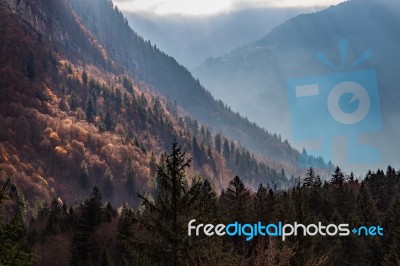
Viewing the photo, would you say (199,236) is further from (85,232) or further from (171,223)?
(85,232)

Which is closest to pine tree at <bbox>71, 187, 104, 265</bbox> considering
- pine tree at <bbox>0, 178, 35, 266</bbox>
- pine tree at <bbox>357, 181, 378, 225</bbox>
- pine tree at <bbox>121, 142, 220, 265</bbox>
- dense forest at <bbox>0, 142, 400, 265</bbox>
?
dense forest at <bbox>0, 142, 400, 265</bbox>

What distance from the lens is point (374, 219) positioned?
74000 millimetres

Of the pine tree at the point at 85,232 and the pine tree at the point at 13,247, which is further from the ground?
the pine tree at the point at 85,232

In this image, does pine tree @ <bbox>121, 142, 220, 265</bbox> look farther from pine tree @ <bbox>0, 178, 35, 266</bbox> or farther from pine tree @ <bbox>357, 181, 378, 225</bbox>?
pine tree @ <bbox>357, 181, 378, 225</bbox>

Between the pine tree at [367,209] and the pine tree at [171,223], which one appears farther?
the pine tree at [367,209]

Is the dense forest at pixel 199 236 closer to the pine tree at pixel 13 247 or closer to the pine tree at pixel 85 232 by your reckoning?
the pine tree at pixel 13 247

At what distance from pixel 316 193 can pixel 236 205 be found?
120ft

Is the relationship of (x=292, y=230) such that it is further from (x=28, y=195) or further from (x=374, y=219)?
(x=28, y=195)

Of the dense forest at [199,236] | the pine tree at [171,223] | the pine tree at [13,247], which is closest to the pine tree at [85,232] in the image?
the dense forest at [199,236]

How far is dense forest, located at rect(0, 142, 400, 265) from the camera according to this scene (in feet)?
53.1

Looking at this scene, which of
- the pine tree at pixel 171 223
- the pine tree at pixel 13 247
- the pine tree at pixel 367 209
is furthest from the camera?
the pine tree at pixel 367 209

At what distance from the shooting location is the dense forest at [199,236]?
53.1 feet

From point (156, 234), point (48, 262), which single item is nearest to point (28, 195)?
point (48, 262)

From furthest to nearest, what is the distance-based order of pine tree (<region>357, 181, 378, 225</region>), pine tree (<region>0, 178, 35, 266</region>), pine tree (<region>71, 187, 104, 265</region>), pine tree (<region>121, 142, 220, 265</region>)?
pine tree (<region>357, 181, 378, 225</region>) → pine tree (<region>71, 187, 104, 265</region>) → pine tree (<region>121, 142, 220, 265</region>) → pine tree (<region>0, 178, 35, 266</region>)
